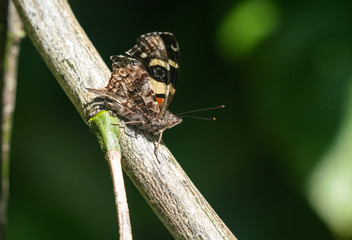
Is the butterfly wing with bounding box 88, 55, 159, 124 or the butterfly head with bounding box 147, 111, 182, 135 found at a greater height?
the butterfly wing with bounding box 88, 55, 159, 124

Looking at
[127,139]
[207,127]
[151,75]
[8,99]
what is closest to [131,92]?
[151,75]

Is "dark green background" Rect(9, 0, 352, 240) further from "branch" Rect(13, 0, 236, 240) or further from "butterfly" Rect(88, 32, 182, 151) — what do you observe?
"branch" Rect(13, 0, 236, 240)

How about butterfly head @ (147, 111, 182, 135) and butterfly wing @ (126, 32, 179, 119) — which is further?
butterfly wing @ (126, 32, 179, 119)

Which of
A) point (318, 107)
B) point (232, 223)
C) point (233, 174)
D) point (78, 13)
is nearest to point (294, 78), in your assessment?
point (318, 107)

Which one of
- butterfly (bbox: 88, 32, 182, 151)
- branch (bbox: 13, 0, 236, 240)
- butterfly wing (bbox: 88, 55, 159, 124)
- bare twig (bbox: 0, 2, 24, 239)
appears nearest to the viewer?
branch (bbox: 13, 0, 236, 240)

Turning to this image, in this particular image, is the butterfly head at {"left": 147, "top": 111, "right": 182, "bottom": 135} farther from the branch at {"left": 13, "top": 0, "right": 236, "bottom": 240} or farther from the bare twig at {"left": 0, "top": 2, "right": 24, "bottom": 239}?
the bare twig at {"left": 0, "top": 2, "right": 24, "bottom": 239}

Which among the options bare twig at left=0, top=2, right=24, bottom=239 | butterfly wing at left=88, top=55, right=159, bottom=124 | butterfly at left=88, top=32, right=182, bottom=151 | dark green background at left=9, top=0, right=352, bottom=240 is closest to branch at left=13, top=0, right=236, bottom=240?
butterfly wing at left=88, top=55, right=159, bottom=124

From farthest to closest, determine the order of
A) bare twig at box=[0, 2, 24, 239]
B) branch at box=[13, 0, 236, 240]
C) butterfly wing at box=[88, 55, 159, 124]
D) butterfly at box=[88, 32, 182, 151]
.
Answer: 1. bare twig at box=[0, 2, 24, 239]
2. butterfly at box=[88, 32, 182, 151]
3. butterfly wing at box=[88, 55, 159, 124]
4. branch at box=[13, 0, 236, 240]

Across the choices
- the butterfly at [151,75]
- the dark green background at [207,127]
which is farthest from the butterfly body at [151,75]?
the dark green background at [207,127]

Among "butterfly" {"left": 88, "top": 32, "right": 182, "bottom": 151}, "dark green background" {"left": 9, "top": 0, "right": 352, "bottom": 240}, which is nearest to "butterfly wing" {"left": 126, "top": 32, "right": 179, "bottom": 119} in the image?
"butterfly" {"left": 88, "top": 32, "right": 182, "bottom": 151}
